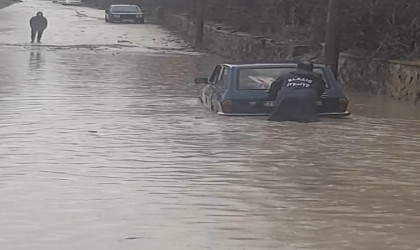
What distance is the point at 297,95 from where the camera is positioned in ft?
47.5

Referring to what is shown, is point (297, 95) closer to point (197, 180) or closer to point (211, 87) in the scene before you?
point (211, 87)

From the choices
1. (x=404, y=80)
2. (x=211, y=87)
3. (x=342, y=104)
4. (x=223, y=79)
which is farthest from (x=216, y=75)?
(x=404, y=80)

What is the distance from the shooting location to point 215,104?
1589cm

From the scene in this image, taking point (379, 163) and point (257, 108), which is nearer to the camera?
point (379, 163)

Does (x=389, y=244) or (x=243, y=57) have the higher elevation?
(x=389, y=244)

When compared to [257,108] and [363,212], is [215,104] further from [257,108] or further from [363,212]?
[363,212]

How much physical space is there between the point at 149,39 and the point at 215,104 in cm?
3193

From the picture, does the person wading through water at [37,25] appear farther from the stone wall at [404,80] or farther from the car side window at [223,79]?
the car side window at [223,79]

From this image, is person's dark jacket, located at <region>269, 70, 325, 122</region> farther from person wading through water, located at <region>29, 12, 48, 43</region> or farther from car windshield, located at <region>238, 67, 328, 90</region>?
person wading through water, located at <region>29, 12, 48, 43</region>

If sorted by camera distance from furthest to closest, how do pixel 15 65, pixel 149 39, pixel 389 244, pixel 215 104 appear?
pixel 149 39 → pixel 15 65 → pixel 215 104 → pixel 389 244

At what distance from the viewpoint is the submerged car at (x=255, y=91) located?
594 inches

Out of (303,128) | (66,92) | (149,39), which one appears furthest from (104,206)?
(149,39)

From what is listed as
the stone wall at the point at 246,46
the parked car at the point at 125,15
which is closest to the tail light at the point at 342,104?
the stone wall at the point at 246,46

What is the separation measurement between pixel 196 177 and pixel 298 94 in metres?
4.39
